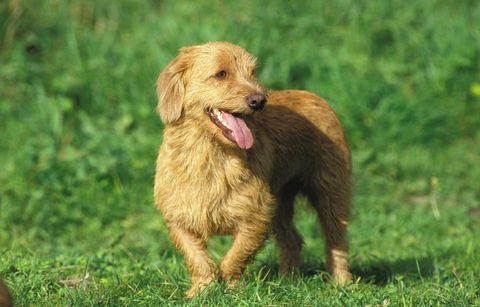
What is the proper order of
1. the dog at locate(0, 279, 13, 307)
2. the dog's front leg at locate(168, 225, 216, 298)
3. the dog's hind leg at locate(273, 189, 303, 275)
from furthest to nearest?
the dog's hind leg at locate(273, 189, 303, 275), the dog's front leg at locate(168, 225, 216, 298), the dog at locate(0, 279, 13, 307)

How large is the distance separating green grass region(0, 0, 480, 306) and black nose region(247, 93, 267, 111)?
1.32 m

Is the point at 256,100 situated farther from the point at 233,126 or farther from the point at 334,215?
the point at 334,215

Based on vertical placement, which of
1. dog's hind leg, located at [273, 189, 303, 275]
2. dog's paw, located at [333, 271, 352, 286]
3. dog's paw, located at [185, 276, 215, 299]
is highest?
dog's paw, located at [185, 276, 215, 299]

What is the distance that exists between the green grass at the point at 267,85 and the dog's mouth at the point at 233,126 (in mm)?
1111

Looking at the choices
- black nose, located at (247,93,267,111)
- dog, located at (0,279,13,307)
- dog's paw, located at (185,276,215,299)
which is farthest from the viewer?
dog's paw, located at (185,276,215,299)

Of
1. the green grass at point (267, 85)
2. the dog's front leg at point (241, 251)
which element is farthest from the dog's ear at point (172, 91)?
the green grass at point (267, 85)

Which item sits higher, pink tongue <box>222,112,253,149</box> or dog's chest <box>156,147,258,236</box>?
pink tongue <box>222,112,253,149</box>

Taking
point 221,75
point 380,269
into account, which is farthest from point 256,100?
point 380,269

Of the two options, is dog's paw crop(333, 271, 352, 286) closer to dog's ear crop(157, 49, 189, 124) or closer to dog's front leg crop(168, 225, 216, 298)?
dog's front leg crop(168, 225, 216, 298)

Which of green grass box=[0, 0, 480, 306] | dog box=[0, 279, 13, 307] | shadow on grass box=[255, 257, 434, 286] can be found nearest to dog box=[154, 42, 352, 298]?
green grass box=[0, 0, 480, 306]

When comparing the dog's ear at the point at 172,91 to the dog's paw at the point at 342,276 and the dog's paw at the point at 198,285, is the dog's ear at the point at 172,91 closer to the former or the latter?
the dog's paw at the point at 198,285

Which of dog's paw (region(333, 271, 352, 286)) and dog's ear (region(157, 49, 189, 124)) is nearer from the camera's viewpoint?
dog's ear (region(157, 49, 189, 124))

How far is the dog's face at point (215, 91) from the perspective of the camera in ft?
17.9

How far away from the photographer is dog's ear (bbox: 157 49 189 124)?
223 inches
